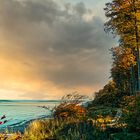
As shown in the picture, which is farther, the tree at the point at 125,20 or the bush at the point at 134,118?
the tree at the point at 125,20

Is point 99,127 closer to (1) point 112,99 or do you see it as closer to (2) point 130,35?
(2) point 130,35

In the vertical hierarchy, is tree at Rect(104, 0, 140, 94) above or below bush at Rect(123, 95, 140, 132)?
above

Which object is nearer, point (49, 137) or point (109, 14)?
point (49, 137)

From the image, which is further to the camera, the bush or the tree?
the tree

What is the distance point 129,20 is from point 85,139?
74.4 feet

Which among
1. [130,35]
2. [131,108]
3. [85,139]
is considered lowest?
[85,139]

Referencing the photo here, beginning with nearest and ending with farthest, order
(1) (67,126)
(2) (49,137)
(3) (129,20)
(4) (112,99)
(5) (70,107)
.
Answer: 1. (2) (49,137)
2. (1) (67,126)
3. (5) (70,107)
4. (3) (129,20)
5. (4) (112,99)

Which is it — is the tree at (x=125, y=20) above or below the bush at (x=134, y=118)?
above

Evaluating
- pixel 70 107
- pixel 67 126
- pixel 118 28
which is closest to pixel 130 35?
pixel 118 28

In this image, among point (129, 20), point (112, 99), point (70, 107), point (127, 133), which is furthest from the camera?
point (112, 99)

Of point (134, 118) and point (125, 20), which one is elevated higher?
point (125, 20)

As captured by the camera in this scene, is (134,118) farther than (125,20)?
No

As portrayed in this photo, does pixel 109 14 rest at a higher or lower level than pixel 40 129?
higher

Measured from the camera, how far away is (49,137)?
20.1 m
